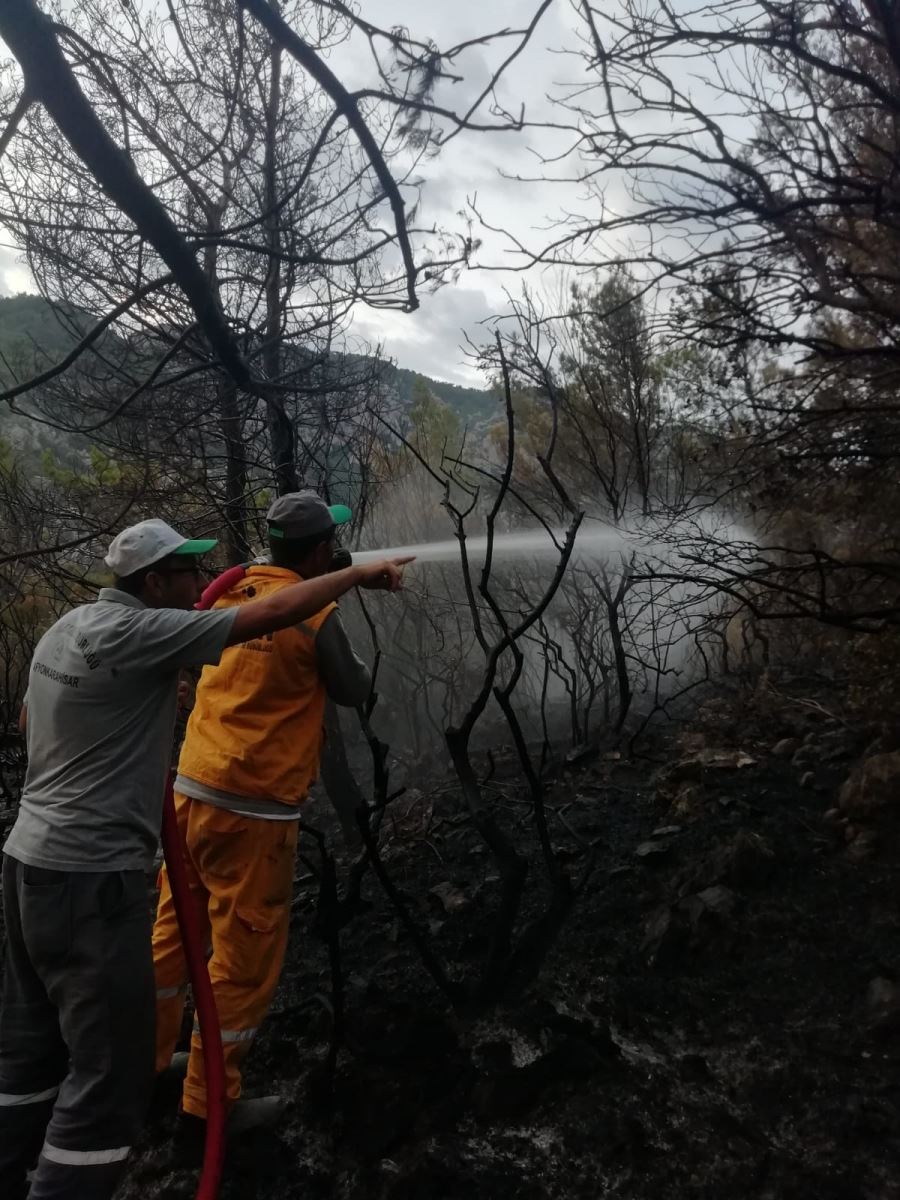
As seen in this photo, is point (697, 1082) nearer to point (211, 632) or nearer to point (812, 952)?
point (812, 952)

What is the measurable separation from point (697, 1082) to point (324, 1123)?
4.15ft

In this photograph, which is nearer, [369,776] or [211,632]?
[211,632]

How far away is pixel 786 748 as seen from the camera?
5.13m

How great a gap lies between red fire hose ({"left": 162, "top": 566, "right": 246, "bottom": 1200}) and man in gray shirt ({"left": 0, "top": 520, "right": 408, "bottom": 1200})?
297 millimetres

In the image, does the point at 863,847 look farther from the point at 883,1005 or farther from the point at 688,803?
the point at 883,1005

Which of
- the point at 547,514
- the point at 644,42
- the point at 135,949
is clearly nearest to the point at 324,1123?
the point at 135,949

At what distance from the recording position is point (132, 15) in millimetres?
3816

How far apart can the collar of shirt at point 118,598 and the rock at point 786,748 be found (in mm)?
4622

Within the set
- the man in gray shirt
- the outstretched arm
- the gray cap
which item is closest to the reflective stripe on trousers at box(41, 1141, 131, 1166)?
the man in gray shirt

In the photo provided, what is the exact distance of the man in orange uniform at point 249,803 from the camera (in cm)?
228

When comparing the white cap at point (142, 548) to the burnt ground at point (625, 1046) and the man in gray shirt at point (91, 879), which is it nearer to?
the man in gray shirt at point (91, 879)

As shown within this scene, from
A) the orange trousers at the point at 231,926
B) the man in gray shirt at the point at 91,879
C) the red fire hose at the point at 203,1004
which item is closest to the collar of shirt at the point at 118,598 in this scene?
the man in gray shirt at the point at 91,879

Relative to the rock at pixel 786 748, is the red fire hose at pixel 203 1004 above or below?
above

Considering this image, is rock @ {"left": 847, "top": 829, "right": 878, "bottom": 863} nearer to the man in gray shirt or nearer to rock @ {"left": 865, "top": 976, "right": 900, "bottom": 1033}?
rock @ {"left": 865, "top": 976, "right": 900, "bottom": 1033}
